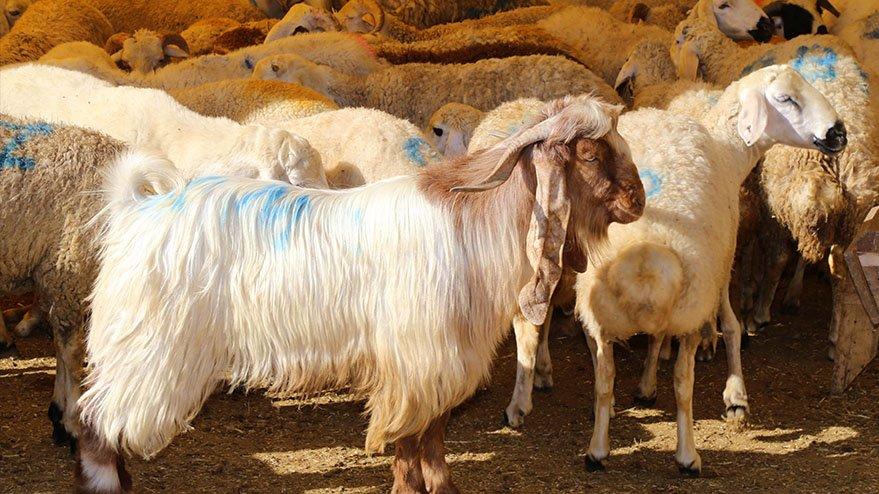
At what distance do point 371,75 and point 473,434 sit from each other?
14.1 feet

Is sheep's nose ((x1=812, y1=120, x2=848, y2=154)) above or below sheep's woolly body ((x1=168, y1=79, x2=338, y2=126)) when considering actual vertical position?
above

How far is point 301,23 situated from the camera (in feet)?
38.6

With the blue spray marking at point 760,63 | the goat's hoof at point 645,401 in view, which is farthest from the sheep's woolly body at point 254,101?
the blue spray marking at point 760,63

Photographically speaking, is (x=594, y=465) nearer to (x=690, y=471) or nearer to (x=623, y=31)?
(x=690, y=471)

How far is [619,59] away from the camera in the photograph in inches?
433

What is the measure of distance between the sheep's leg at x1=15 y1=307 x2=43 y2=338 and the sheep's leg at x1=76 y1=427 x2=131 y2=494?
10.0 feet

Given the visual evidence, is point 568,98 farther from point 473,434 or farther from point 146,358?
point 473,434

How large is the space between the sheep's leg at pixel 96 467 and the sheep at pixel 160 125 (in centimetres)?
192

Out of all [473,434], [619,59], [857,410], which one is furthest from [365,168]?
[619,59]

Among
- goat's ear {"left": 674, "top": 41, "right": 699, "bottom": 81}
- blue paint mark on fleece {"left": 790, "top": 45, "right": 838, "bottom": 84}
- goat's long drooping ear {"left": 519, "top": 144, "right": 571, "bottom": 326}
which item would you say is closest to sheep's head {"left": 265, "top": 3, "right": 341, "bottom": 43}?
goat's ear {"left": 674, "top": 41, "right": 699, "bottom": 81}

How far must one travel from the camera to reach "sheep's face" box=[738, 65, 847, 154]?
6074 mm

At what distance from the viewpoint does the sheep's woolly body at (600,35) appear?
36.0 feet

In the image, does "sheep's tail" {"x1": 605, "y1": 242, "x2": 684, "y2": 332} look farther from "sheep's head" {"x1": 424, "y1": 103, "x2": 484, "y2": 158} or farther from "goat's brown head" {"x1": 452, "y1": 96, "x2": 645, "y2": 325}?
"sheep's head" {"x1": 424, "y1": 103, "x2": 484, "y2": 158}

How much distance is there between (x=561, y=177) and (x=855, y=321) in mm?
3135
